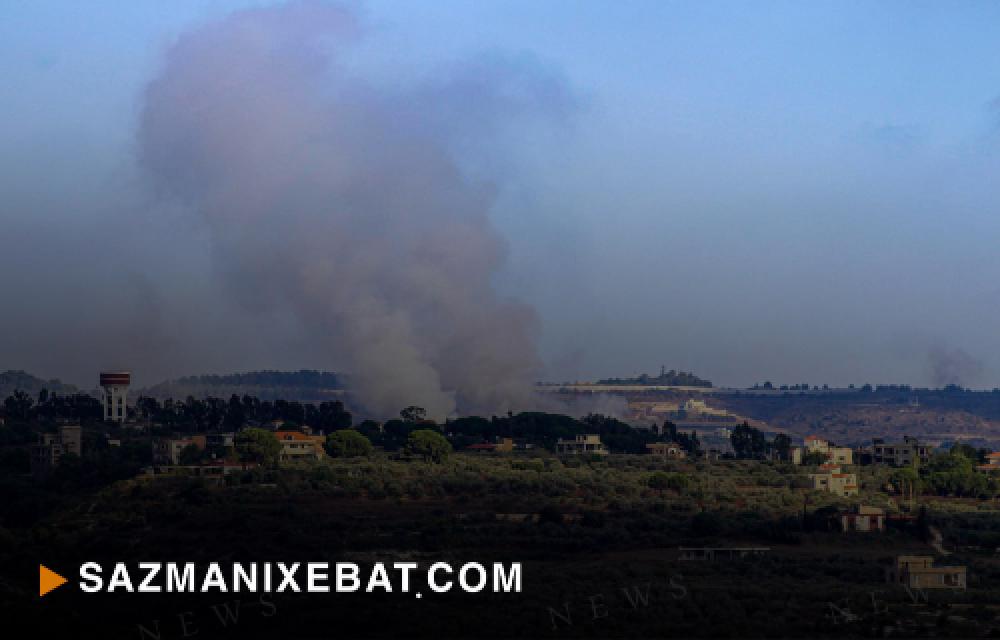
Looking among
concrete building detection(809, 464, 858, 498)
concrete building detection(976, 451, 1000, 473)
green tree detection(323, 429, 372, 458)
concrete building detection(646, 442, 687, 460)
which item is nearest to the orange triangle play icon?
green tree detection(323, 429, 372, 458)

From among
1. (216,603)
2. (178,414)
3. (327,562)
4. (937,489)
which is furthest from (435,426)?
(216,603)

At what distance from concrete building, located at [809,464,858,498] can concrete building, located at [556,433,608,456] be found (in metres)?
29.0

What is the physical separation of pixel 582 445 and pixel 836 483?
34.5 meters

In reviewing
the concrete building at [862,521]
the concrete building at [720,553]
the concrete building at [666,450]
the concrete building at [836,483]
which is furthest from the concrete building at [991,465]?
the concrete building at [720,553]

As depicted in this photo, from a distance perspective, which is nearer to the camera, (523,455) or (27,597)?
(27,597)

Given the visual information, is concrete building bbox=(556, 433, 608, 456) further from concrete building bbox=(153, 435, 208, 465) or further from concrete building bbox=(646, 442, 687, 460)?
concrete building bbox=(153, 435, 208, 465)

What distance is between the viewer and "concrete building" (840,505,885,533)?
82.2m

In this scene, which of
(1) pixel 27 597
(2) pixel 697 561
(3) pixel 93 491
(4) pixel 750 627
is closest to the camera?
(4) pixel 750 627

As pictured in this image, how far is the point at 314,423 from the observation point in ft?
480

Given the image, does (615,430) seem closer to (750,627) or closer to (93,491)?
(93,491)

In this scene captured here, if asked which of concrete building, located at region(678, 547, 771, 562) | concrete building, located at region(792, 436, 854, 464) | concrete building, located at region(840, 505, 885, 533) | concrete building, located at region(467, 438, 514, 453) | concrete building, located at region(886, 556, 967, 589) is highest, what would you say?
concrete building, located at region(467, 438, 514, 453)

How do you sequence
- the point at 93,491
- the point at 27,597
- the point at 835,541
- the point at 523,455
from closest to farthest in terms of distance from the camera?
the point at 27,597
the point at 835,541
the point at 93,491
the point at 523,455

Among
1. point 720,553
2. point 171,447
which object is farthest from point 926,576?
point 171,447

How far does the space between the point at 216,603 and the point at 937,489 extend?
198 feet
